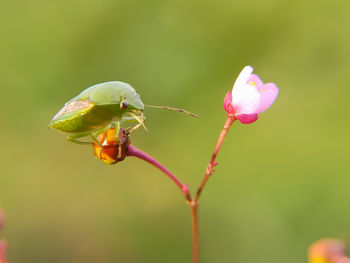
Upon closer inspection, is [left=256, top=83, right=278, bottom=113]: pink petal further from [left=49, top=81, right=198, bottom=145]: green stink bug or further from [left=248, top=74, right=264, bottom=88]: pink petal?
[left=49, top=81, right=198, bottom=145]: green stink bug

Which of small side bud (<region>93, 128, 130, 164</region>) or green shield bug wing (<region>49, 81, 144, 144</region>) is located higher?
green shield bug wing (<region>49, 81, 144, 144</region>)

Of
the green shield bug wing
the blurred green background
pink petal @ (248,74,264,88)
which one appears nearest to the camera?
the green shield bug wing

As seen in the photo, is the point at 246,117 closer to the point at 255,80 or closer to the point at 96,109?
the point at 255,80

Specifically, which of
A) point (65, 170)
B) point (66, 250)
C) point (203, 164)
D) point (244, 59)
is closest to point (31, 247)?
point (66, 250)

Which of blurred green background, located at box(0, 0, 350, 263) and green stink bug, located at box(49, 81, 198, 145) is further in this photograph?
blurred green background, located at box(0, 0, 350, 263)

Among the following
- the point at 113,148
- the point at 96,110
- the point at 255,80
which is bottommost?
the point at 113,148

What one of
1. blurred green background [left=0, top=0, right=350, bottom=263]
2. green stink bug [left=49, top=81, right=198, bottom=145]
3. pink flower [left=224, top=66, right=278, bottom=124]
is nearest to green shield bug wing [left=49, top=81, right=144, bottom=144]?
green stink bug [left=49, top=81, right=198, bottom=145]

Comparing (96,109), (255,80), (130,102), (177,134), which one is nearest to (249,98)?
(255,80)
